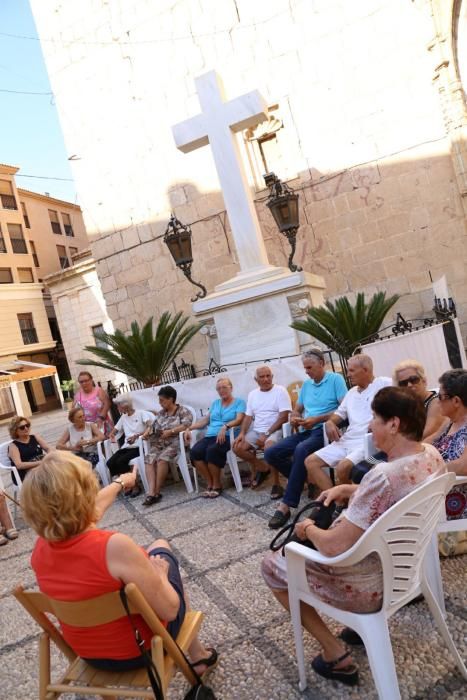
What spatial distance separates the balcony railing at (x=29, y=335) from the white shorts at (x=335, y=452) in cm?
2845

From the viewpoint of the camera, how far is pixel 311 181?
9234mm

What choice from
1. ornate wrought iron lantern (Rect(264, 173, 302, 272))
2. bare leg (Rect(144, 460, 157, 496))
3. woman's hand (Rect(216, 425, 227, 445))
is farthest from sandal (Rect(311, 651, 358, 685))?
ornate wrought iron lantern (Rect(264, 173, 302, 272))

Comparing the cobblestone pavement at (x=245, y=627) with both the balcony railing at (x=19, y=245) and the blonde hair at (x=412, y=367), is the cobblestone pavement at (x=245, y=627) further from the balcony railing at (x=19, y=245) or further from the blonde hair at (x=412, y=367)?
the balcony railing at (x=19, y=245)

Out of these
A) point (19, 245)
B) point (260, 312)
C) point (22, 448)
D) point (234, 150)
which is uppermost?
point (19, 245)

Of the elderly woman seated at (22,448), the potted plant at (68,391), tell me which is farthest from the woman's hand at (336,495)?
the potted plant at (68,391)

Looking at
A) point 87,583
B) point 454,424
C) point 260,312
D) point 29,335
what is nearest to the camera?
point 87,583

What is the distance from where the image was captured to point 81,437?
6.27 meters

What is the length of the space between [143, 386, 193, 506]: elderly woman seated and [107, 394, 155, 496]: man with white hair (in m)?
0.19

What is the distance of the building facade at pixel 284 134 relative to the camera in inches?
328

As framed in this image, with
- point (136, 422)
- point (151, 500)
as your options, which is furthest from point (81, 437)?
point (151, 500)

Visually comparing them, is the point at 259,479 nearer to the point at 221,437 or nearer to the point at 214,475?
the point at 214,475

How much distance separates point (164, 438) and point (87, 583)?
12.3ft

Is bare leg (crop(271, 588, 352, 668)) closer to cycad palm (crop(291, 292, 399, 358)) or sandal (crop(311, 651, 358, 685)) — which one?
sandal (crop(311, 651, 358, 685))

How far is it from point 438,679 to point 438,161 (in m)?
8.03
